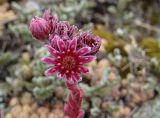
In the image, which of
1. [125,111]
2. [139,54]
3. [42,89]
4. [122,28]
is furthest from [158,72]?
[42,89]

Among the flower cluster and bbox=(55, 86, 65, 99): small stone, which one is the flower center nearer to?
the flower cluster

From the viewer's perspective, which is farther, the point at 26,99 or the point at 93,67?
the point at 93,67

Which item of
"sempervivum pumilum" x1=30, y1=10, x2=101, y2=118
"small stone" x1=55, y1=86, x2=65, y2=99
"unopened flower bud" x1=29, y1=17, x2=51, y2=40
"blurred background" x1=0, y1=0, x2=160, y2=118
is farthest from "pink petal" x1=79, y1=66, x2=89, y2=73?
"small stone" x1=55, y1=86, x2=65, y2=99

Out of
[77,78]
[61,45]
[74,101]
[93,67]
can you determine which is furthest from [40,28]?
[93,67]

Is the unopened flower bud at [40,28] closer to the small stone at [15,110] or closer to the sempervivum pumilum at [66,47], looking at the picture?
the sempervivum pumilum at [66,47]

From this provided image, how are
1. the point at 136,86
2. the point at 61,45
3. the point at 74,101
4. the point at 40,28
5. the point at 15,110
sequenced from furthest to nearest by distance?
the point at 136,86, the point at 15,110, the point at 74,101, the point at 40,28, the point at 61,45

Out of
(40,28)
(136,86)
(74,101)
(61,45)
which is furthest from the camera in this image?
(136,86)

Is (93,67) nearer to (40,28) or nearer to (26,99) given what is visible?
(26,99)
